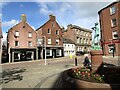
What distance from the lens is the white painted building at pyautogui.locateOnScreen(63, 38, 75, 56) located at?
49078 millimetres

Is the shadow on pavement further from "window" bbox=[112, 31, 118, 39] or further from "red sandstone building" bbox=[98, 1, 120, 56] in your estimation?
"window" bbox=[112, 31, 118, 39]

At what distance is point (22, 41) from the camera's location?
1394 inches

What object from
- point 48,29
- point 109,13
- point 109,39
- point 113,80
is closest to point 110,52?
point 109,39

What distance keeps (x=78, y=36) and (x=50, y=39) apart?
1800cm

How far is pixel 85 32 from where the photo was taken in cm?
6075

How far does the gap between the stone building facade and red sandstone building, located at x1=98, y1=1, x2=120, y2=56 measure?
56.3 ft

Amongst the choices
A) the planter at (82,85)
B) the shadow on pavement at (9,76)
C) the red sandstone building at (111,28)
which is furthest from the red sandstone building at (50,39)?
the planter at (82,85)

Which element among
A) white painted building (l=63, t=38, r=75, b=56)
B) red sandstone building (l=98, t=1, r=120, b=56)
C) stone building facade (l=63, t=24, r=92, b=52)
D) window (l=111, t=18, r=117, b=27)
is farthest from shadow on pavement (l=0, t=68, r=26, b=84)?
stone building facade (l=63, t=24, r=92, b=52)

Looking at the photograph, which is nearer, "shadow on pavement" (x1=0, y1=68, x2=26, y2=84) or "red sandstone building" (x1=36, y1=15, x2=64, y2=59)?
"shadow on pavement" (x1=0, y1=68, x2=26, y2=84)

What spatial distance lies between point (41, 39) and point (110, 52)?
17812mm

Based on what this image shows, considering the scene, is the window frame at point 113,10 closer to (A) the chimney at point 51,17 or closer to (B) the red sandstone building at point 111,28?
(B) the red sandstone building at point 111,28

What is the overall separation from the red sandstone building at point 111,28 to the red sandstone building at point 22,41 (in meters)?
17.9

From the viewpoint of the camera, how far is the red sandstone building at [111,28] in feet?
109

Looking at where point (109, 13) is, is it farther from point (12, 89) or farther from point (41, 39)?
point (12, 89)
